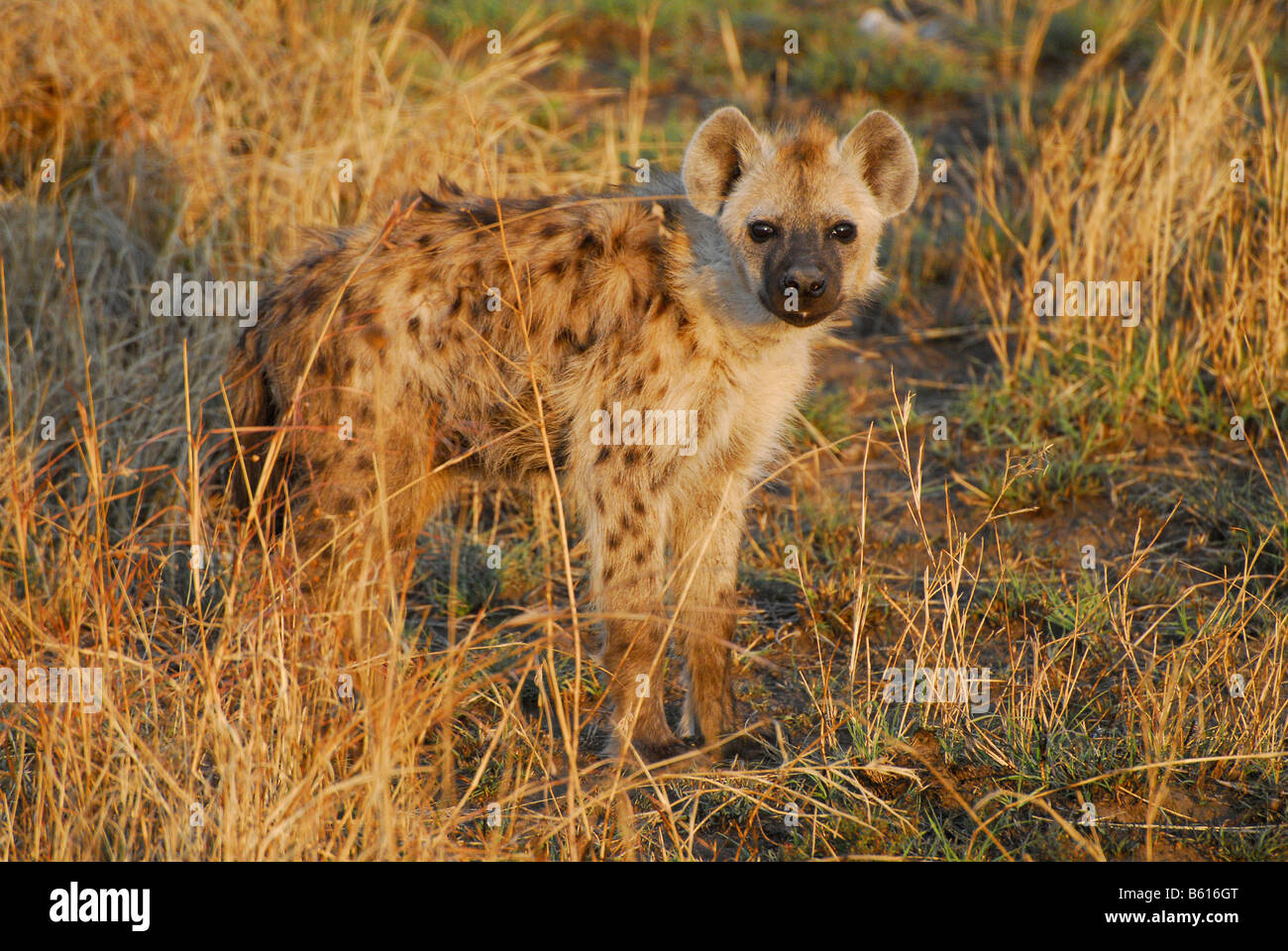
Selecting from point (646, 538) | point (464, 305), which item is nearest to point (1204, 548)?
point (646, 538)

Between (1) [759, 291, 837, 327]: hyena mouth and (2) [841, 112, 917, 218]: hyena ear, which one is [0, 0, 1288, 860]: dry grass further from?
(2) [841, 112, 917, 218]: hyena ear

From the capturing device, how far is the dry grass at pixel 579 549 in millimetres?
3152

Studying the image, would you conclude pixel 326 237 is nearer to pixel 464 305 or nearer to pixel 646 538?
pixel 464 305

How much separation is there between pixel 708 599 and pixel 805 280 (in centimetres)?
104

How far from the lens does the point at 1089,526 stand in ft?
15.7

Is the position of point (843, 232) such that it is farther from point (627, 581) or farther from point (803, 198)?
point (627, 581)

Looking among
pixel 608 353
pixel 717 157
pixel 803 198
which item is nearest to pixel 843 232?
pixel 803 198

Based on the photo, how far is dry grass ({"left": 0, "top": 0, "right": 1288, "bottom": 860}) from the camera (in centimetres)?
315

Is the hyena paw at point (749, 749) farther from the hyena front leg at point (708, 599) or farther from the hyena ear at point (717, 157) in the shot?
the hyena ear at point (717, 157)

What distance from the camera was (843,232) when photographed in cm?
370

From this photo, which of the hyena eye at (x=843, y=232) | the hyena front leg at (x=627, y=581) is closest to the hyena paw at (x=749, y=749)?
the hyena front leg at (x=627, y=581)

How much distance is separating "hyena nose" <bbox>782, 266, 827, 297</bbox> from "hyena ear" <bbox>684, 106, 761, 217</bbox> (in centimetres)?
43

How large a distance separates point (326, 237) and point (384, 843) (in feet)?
6.77

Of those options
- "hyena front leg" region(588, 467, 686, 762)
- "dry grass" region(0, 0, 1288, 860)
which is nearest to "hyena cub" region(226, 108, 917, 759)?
"hyena front leg" region(588, 467, 686, 762)
